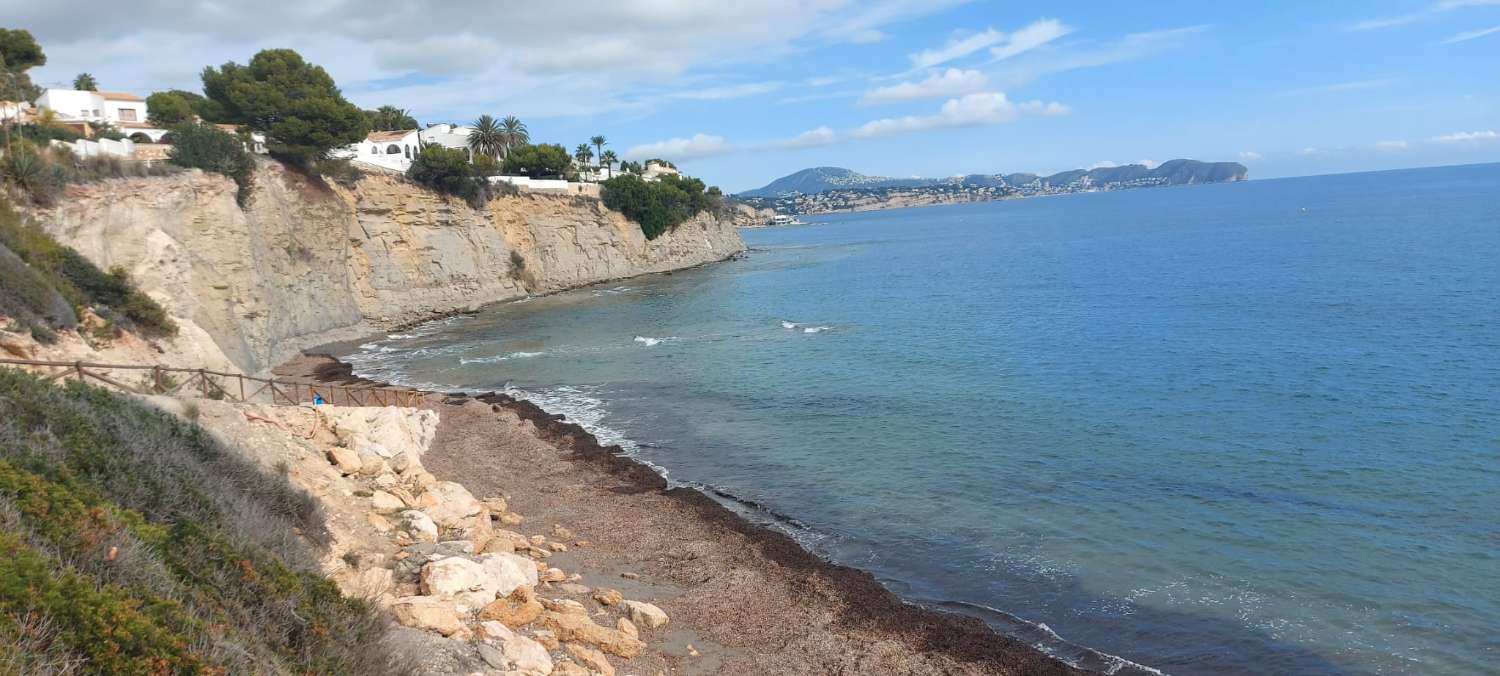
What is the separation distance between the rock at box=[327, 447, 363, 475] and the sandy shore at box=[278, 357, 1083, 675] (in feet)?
12.4

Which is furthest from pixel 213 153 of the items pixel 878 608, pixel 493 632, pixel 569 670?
pixel 569 670

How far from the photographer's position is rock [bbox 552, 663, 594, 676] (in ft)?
35.8

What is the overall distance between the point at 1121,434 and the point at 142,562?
2391cm

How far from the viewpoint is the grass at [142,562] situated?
6027 millimetres

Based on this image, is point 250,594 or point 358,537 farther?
point 358,537

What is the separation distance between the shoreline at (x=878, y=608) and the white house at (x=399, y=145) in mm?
Answer: 39473

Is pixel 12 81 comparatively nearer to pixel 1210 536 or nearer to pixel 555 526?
pixel 555 526

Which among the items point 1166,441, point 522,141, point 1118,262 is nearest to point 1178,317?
point 1166,441

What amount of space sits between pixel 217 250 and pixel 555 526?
2492 cm

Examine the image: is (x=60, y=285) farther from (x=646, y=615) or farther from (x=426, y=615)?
(x=646, y=615)

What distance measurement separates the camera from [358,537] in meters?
14.0

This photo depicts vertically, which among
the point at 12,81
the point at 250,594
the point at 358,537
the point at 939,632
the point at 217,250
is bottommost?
the point at 939,632

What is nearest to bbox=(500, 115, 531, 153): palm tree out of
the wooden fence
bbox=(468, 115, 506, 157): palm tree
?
bbox=(468, 115, 506, 157): palm tree

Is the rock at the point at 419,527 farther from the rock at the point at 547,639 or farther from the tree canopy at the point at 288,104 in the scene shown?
the tree canopy at the point at 288,104
